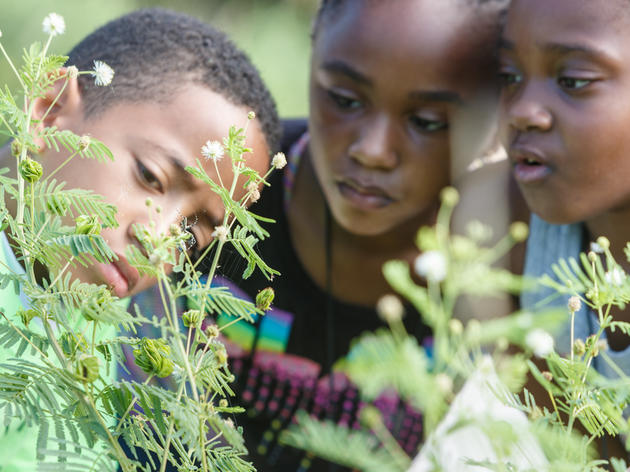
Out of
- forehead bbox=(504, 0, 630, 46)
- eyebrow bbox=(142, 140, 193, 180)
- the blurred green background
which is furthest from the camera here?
the blurred green background

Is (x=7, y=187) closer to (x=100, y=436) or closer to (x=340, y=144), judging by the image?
(x=100, y=436)

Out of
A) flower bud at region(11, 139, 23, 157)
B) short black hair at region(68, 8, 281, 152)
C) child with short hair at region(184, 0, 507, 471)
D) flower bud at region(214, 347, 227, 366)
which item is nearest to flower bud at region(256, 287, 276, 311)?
flower bud at region(214, 347, 227, 366)

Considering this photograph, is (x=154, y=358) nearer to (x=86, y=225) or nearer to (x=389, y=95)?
(x=86, y=225)

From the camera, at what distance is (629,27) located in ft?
2.83

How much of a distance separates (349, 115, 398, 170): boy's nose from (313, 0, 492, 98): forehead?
0.06 m

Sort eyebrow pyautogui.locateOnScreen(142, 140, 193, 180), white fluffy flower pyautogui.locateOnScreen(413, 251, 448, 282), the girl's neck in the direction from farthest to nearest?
the girl's neck → eyebrow pyautogui.locateOnScreen(142, 140, 193, 180) → white fluffy flower pyautogui.locateOnScreen(413, 251, 448, 282)

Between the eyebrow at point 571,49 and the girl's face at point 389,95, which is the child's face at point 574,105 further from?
the girl's face at point 389,95

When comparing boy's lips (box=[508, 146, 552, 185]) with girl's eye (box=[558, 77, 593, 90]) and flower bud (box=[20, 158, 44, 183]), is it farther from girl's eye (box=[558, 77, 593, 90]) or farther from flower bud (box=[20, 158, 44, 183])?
flower bud (box=[20, 158, 44, 183])

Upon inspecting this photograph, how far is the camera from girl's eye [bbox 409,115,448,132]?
105 cm

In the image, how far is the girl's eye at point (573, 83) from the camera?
878mm

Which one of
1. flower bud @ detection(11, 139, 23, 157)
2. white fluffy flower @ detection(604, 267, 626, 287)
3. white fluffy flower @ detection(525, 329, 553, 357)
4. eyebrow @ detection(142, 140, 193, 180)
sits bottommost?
white fluffy flower @ detection(525, 329, 553, 357)

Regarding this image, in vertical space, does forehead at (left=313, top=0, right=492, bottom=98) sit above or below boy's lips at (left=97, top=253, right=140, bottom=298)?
above

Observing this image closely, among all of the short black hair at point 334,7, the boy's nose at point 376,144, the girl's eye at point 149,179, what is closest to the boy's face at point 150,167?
the girl's eye at point 149,179

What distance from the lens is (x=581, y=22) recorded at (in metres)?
0.86
